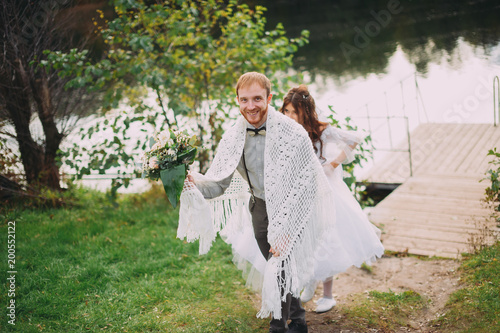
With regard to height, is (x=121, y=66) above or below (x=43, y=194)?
above

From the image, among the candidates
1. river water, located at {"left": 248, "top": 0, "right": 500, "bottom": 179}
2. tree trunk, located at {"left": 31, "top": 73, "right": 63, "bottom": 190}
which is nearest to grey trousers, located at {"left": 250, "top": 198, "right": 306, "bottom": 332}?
tree trunk, located at {"left": 31, "top": 73, "right": 63, "bottom": 190}

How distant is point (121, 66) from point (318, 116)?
11.0 feet

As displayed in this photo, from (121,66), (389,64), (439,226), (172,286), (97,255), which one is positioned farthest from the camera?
(389,64)

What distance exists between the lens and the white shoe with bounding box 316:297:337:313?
402cm

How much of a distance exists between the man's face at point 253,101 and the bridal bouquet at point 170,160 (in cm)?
42

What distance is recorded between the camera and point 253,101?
3.13 metres

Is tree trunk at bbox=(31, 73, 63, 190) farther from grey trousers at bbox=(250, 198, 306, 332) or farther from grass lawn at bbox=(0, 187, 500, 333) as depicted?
Answer: grey trousers at bbox=(250, 198, 306, 332)

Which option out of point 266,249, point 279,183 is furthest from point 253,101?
point 266,249

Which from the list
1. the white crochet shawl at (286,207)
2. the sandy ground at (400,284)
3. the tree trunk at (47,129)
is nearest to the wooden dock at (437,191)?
the sandy ground at (400,284)

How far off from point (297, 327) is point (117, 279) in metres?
1.92

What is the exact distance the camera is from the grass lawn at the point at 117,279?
3807mm

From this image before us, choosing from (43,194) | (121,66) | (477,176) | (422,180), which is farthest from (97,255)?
(477,176)

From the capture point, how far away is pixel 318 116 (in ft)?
13.5

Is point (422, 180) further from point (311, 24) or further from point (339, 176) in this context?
point (311, 24)
